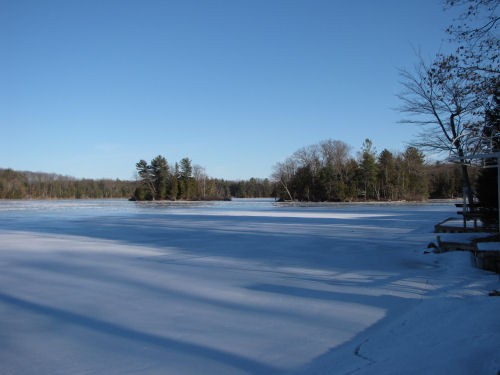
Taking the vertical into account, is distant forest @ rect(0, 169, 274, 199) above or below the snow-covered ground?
above

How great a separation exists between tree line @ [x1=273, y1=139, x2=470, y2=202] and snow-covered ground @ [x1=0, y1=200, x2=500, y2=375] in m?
49.2

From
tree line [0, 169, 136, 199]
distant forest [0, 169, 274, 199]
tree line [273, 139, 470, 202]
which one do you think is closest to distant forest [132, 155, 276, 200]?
distant forest [0, 169, 274, 199]

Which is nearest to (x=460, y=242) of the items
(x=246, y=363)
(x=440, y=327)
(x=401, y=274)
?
(x=401, y=274)

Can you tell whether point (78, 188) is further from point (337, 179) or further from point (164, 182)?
point (337, 179)

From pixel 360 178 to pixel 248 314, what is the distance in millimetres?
55049

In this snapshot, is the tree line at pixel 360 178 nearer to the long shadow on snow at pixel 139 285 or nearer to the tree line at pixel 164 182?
the tree line at pixel 164 182

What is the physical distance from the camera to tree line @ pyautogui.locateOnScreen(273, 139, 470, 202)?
54716 millimetres

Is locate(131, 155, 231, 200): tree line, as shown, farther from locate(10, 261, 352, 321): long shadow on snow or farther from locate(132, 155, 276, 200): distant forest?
locate(10, 261, 352, 321): long shadow on snow

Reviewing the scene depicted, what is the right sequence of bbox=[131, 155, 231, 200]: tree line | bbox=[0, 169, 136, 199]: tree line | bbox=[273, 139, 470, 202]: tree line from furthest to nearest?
1. bbox=[0, 169, 136, 199]: tree line
2. bbox=[131, 155, 231, 200]: tree line
3. bbox=[273, 139, 470, 202]: tree line

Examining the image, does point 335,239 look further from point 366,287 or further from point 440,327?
point 440,327

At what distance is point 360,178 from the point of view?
55844 mm

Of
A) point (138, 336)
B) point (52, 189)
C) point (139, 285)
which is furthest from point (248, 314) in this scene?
point (52, 189)

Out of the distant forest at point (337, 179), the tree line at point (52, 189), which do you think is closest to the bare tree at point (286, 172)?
the distant forest at point (337, 179)

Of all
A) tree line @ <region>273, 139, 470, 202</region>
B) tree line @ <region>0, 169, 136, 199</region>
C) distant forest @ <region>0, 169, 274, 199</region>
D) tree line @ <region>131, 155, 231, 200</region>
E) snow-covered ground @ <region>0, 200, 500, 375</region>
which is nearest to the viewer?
snow-covered ground @ <region>0, 200, 500, 375</region>
